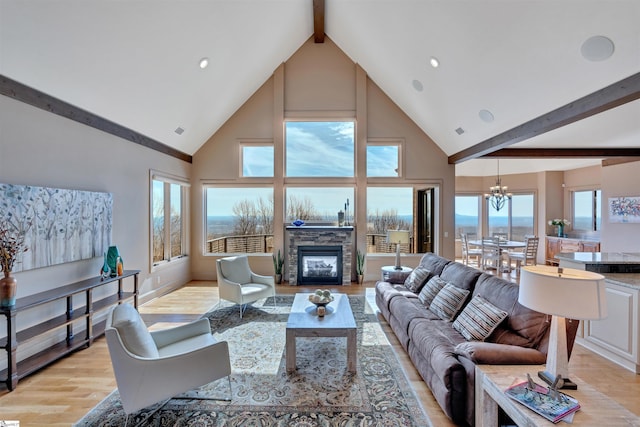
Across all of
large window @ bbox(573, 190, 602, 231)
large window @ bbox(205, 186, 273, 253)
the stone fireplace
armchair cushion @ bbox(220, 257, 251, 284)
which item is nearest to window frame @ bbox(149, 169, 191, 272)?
large window @ bbox(205, 186, 273, 253)

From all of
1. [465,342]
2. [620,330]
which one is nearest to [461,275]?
[465,342]

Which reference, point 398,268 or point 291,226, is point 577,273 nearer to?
point 398,268

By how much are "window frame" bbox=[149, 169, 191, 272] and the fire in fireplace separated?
2.59m

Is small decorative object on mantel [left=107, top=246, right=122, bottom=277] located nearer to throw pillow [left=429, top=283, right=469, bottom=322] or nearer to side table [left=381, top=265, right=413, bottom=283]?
side table [left=381, top=265, right=413, bottom=283]

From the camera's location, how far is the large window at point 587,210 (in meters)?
7.66

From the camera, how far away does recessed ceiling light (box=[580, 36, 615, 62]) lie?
2510 millimetres

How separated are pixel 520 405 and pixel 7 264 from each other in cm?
405

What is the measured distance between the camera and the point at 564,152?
5.65m

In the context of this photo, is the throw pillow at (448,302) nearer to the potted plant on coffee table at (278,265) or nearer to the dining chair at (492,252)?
the potted plant on coffee table at (278,265)

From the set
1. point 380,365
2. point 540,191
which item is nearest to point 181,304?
point 380,365

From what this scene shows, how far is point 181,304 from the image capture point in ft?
16.0

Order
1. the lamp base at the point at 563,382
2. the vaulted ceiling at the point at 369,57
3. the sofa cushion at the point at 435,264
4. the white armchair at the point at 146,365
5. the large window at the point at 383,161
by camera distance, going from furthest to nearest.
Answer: the large window at the point at 383,161 → the sofa cushion at the point at 435,264 → the vaulted ceiling at the point at 369,57 → the white armchair at the point at 146,365 → the lamp base at the point at 563,382

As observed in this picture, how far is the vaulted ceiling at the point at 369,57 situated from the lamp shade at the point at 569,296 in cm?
227

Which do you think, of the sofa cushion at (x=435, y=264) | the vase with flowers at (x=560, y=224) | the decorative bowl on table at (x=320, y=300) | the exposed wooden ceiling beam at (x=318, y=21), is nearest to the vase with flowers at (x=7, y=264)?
the decorative bowl on table at (x=320, y=300)
